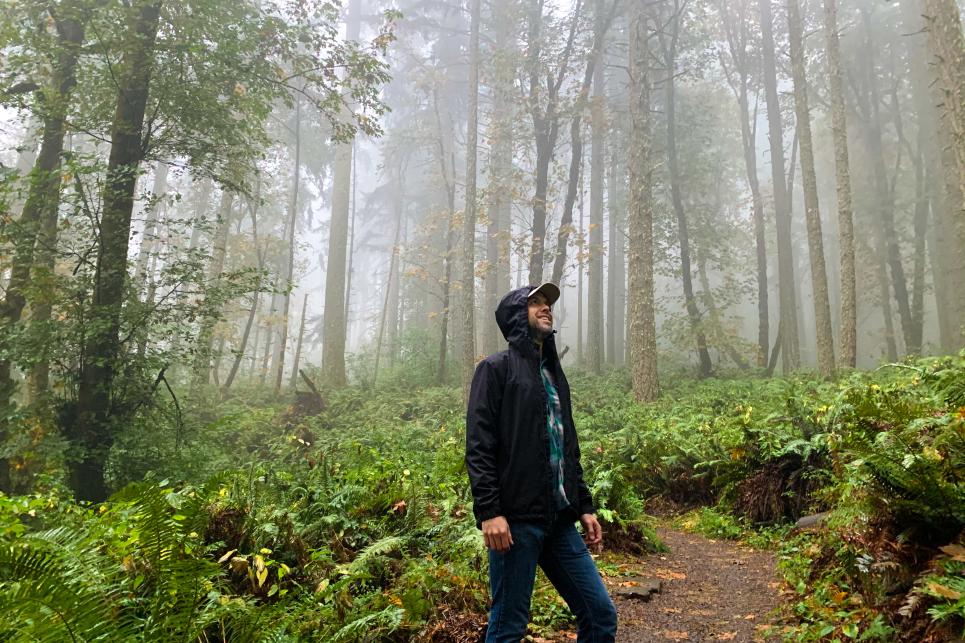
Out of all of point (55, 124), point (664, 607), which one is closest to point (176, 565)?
point (664, 607)

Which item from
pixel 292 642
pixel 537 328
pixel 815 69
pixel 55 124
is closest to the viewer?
pixel 537 328

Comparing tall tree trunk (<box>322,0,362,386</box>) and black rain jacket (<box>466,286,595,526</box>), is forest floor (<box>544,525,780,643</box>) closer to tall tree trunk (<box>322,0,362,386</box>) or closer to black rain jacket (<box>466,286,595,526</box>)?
black rain jacket (<box>466,286,595,526</box>)

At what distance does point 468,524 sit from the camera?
539cm

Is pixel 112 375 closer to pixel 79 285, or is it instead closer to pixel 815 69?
pixel 79 285

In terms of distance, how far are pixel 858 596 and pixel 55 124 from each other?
1250cm

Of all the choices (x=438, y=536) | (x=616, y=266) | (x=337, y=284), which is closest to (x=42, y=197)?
(x=438, y=536)

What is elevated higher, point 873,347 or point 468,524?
point 873,347

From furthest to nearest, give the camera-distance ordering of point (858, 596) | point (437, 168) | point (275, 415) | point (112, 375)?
point (437, 168)
point (275, 415)
point (112, 375)
point (858, 596)

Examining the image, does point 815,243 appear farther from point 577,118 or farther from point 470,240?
point 470,240

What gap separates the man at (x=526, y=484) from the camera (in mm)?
2717

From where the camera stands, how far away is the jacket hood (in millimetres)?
3088

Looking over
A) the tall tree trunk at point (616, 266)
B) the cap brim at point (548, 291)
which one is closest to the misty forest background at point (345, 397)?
the cap brim at point (548, 291)

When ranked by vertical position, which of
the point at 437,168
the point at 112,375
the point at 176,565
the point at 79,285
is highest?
the point at 437,168

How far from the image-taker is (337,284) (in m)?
22.2
